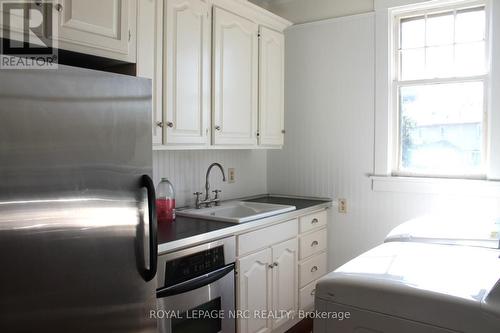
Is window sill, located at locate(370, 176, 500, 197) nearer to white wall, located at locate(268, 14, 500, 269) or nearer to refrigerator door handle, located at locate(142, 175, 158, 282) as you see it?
white wall, located at locate(268, 14, 500, 269)

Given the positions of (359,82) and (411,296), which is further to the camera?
(359,82)

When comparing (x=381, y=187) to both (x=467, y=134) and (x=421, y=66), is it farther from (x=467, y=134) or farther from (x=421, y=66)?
(x=421, y=66)

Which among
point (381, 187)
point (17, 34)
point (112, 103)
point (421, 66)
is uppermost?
point (421, 66)

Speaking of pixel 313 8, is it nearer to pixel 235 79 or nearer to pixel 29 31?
pixel 235 79

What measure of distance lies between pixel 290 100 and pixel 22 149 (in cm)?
253

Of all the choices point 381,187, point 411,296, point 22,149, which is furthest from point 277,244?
point 22,149

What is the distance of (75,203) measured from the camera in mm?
1384

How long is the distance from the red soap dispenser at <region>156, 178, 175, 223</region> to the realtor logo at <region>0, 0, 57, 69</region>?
3.39 feet

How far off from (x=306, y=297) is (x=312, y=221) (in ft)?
1.83

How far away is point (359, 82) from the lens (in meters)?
3.14

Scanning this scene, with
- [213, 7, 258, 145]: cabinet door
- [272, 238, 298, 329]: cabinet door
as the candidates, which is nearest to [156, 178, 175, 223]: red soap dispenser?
[213, 7, 258, 145]: cabinet door

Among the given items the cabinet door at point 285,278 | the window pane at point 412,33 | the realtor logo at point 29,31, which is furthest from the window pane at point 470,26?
the realtor logo at point 29,31

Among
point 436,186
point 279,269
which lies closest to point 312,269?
point 279,269

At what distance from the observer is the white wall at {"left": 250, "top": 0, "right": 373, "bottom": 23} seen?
10.3 ft
